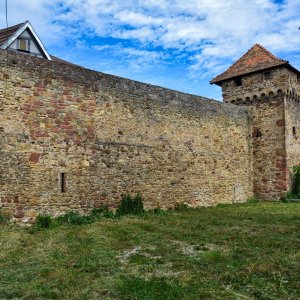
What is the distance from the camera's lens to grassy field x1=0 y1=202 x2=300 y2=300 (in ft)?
16.5

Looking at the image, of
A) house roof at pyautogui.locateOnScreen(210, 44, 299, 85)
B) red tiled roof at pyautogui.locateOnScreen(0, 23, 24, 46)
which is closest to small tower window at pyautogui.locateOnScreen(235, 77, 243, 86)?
house roof at pyautogui.locateOnScreen(210, 44, 299, 85)

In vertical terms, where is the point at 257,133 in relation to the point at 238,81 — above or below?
below

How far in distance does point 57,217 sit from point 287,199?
11.7m

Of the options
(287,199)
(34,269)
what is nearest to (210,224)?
(34,269)

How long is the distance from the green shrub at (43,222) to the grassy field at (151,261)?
0.45m

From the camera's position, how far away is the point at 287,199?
17844 mm

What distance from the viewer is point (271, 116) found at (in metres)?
18.8

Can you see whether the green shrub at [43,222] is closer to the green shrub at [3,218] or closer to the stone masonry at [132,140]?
the stone masonry at [132,140]

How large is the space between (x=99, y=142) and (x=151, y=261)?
633 centimetres

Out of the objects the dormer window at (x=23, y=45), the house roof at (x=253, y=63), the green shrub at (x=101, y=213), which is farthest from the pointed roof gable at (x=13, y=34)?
the house roof at (x=253, y=63)

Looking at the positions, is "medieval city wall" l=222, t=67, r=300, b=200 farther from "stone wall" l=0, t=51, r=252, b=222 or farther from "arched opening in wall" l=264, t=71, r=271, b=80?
"stone wall" l=0, t=51, r=252, b=222

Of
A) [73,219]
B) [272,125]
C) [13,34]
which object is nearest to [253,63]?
[272,125]

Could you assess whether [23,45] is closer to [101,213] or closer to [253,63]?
[101,213]

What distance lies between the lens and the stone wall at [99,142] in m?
10.3
